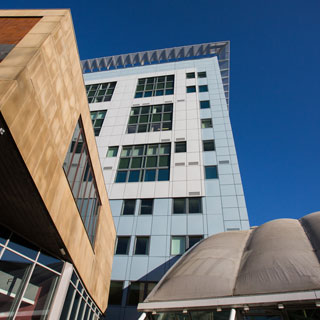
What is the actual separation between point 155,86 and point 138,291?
2971cm

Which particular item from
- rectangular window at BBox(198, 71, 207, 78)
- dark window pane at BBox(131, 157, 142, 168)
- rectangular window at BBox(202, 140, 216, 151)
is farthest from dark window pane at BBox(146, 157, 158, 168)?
rectangular window at BBox(198, 71, 207, 78)

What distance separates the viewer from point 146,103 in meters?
35.8

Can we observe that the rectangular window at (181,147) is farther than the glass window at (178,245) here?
Yes

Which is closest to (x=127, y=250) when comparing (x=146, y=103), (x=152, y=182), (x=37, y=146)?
(x=152, y=182)

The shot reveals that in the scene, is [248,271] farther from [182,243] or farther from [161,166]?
[161,166]

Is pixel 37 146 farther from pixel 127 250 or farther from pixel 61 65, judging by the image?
pixel 127 250

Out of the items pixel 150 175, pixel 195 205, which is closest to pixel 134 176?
pixel 150 175

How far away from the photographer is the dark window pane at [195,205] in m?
23.1

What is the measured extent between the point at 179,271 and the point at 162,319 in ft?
7.35

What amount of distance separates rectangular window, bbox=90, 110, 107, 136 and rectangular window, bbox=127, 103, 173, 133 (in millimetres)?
4203

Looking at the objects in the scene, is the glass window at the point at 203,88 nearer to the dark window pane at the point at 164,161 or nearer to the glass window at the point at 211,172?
the dark window pane at the point at 164,161

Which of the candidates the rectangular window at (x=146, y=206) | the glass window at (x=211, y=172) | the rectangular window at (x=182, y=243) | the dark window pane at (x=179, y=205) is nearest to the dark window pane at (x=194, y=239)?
the rectangular window at (x=182, y=243)

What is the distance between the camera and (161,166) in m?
27.5

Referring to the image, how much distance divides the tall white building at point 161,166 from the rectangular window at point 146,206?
0.10m
